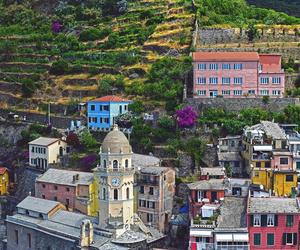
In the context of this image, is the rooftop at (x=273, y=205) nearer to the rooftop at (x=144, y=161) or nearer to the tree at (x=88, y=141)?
the rooftop at (x=144, y=161)

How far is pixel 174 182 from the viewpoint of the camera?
54844 millimetres

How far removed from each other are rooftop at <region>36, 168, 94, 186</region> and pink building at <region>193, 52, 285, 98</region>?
1225 cm

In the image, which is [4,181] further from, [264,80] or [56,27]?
[56,27]

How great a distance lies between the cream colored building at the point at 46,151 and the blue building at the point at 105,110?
384 centimetres

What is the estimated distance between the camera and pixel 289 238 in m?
46.1

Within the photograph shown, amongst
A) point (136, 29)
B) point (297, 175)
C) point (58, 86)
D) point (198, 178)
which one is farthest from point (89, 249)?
point (136, 29)

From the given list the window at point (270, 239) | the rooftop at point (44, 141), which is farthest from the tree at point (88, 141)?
the window at point (270, 239)

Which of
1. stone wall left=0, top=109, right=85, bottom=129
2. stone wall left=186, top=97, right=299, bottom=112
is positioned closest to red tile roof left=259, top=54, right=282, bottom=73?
stone wall left=186, top=97, right=299, bottom=112

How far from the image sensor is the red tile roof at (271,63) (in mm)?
63194

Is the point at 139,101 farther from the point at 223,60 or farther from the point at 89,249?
the point at 89,249

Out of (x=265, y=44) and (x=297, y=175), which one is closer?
(x=297, y=175)

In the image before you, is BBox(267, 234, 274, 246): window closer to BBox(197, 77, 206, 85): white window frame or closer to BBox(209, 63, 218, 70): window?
BBox(209, 63, 218, 70): window

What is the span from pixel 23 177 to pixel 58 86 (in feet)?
Answer: 38.3

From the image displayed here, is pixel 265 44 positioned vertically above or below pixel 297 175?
above
